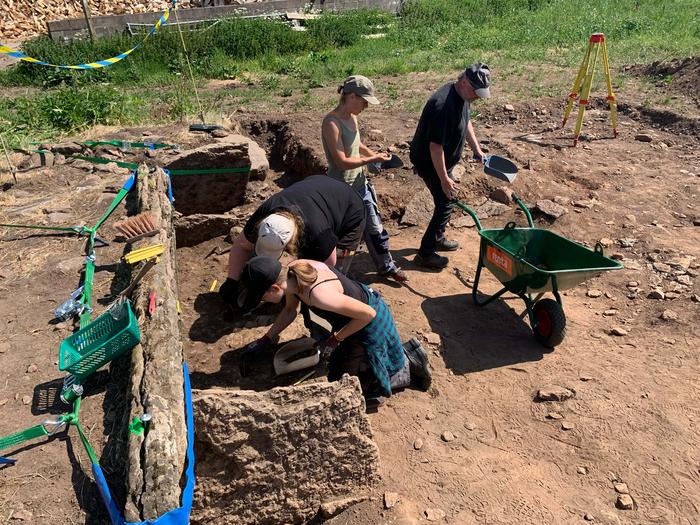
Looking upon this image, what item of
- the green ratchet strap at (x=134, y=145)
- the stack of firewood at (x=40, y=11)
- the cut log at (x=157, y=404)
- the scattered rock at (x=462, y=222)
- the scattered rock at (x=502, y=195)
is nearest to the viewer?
the cut log at (x=157, y=404)

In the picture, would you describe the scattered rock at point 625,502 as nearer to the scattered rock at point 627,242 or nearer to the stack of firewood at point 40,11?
the scattered rock at point 627,242

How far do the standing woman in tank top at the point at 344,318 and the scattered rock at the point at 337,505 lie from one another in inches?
25.4

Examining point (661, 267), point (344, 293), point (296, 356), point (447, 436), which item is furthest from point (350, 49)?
point (447, 436)

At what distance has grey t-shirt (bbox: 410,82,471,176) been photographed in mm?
4711

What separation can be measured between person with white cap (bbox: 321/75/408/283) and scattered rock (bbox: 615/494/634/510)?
2624mm

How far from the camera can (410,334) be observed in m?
4.59

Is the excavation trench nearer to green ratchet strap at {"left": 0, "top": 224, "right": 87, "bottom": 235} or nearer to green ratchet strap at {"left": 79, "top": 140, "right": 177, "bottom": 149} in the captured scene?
green ratchet strap at {"left": 0, "top": 224, "right": 87, "bottom": 235}

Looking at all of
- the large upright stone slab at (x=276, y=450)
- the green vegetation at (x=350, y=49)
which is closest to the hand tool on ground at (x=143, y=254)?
the large upright stone slab at (x=276, y=450)

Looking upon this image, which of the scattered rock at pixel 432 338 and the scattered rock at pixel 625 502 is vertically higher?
the scattered rock at pixel 432 338

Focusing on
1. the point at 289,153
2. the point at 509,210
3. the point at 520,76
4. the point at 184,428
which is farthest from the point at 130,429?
the point at 520,76

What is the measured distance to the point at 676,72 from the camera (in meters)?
10.6

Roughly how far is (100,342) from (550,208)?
4887 millimetres

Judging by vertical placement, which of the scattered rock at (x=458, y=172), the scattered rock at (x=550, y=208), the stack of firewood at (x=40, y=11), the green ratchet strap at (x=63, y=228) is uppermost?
the stack of firewood at (x=40, y=11)

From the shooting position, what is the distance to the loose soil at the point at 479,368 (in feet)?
10.2
